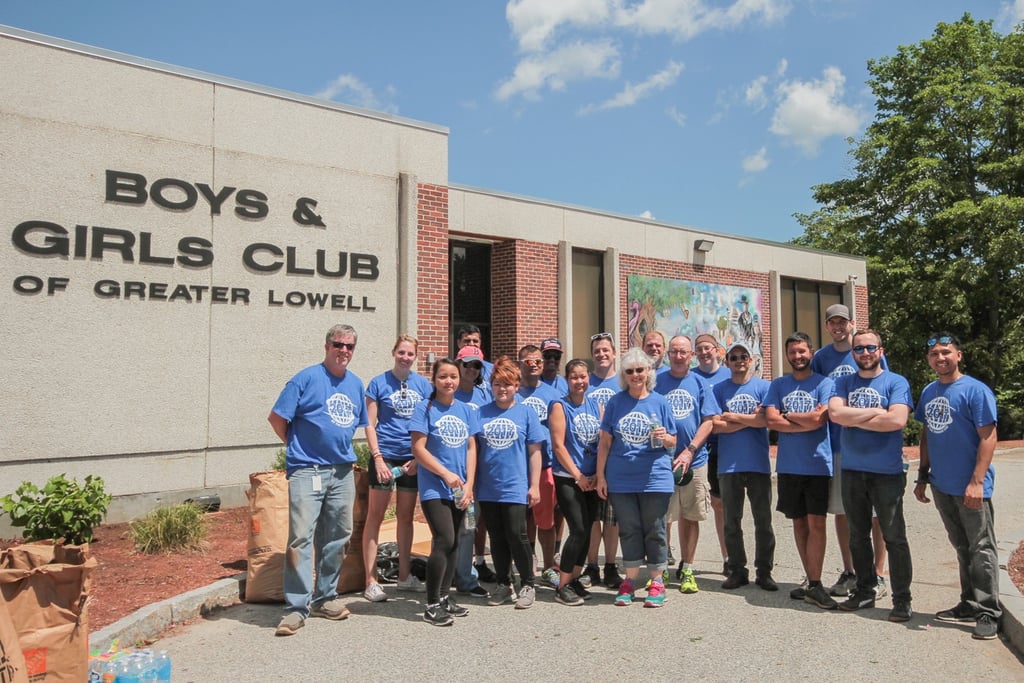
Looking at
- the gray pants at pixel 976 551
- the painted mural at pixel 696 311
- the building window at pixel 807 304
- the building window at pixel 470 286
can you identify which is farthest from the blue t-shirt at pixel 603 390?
the building window at pixel 807 304

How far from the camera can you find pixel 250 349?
370 inches

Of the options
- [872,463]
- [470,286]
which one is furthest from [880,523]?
[470,286]

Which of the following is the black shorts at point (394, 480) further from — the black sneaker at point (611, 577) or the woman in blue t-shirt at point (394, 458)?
the black sneaker at point (611, 577)

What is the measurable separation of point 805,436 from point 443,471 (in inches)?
105

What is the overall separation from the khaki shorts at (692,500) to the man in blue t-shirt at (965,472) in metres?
1.65

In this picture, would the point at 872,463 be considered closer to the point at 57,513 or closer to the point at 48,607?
the point at 48,607

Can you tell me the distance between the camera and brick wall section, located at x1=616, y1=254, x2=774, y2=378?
15656 millimetres

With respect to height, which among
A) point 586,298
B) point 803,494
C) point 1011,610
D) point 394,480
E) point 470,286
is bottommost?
point 1011,610

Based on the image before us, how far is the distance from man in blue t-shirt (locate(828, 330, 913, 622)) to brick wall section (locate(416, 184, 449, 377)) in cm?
635

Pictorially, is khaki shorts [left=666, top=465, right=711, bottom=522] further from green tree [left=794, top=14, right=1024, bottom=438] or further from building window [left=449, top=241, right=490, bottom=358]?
green tree [left=794, top=14, right=1024, bottom=438]

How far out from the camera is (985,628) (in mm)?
4973

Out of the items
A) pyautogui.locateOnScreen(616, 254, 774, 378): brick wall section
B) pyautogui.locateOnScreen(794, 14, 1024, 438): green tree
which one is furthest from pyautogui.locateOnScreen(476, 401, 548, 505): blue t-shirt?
pyautogui.locateOnScreen(794, 14, 1024, 438): green tree

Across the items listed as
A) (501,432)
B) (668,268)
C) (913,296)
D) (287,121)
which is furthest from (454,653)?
(913,296)

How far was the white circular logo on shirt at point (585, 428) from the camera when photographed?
607 centimetres
